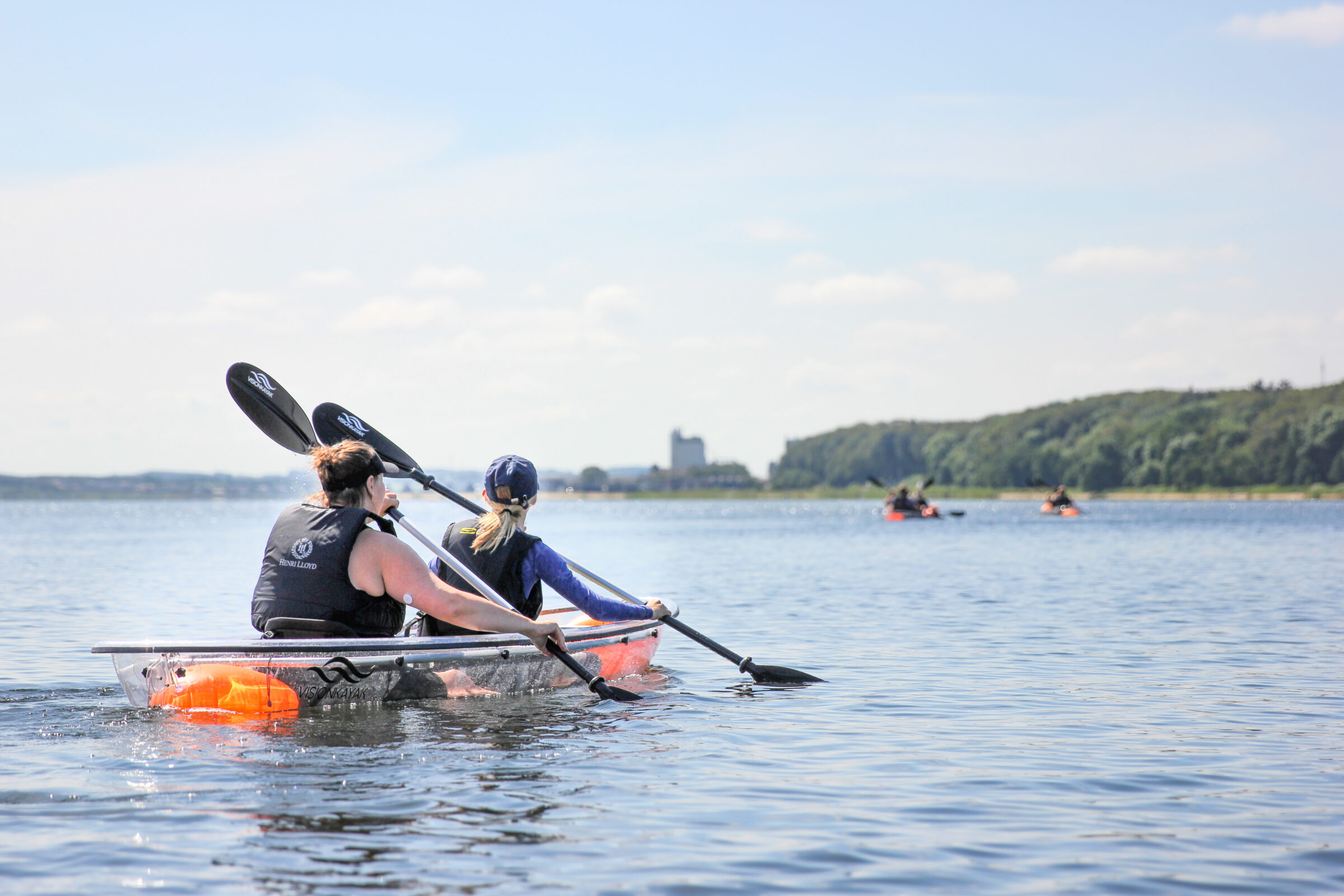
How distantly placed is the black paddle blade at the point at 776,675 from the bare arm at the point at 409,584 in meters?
3.57

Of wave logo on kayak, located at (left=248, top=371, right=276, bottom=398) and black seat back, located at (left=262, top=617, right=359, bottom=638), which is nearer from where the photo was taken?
black seat back, located at (left=262, top=617, right=359, bottom=638)

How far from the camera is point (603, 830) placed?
6035 mm

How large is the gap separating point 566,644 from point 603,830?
13.4ft

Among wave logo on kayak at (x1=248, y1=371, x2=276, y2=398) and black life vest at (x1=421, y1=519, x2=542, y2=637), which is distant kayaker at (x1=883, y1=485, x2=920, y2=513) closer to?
wave logo on kayak at (x1=248, y1=371, x2=276, y2=398)

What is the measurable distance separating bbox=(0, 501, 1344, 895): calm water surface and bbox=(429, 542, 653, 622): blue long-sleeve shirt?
2.66ft

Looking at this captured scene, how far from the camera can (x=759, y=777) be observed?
24.0 feet

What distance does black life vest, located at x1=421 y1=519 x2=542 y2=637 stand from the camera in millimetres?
9523

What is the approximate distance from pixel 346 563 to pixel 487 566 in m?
1.77

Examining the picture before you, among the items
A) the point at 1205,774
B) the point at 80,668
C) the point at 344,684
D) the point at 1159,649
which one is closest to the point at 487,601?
the point at 344,684

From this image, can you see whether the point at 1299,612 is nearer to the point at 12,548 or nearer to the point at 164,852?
the point at 164,852

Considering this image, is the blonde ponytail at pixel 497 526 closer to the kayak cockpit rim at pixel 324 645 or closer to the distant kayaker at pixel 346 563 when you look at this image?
the kayak cockpit rim at pixel 324 645

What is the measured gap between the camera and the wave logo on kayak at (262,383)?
10938 millimetres

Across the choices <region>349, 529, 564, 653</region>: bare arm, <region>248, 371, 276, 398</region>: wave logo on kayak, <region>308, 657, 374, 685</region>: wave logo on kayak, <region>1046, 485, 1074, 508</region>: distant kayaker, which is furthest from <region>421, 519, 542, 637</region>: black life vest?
<region>1046, 485, 1074, 508</region>: distant kayaker

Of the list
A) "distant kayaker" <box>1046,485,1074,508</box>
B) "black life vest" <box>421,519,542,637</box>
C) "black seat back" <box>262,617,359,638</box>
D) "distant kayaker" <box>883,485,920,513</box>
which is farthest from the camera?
"distant kayaker" <box>1046,485,1074,508</box>
